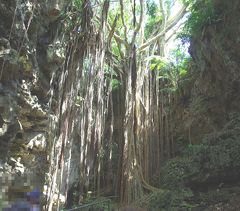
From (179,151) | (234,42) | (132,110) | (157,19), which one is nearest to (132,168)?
(132,110)

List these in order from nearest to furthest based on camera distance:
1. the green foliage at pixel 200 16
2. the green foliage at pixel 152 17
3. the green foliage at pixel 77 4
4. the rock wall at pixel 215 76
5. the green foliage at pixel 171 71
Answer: the green foliage at pixel 77 4, the rock wall at pixel 215 76, the green foliage at pixel 200 16, the green foliage at pixel 171 71, the green foliage at pixel 152 17

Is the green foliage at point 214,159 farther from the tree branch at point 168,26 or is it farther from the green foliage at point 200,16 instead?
the tree branch at point 168,26

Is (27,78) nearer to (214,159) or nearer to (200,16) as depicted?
(214,159)

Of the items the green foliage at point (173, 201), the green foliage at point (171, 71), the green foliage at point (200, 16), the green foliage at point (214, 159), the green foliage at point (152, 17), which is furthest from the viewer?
the green foliage at point (152, 17)

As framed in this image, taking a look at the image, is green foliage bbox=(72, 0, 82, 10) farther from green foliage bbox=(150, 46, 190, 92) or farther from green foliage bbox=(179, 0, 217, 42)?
green foliage bbox=(150, 46, 190, 92)

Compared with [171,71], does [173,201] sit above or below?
below

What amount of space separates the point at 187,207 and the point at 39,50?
9.39ft

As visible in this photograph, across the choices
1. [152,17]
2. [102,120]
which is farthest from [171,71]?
[102,120]

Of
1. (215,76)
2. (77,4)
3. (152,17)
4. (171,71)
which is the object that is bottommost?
(215,76)

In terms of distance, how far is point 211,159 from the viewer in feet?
17.8

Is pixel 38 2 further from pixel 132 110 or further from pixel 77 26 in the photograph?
pixel 132 110

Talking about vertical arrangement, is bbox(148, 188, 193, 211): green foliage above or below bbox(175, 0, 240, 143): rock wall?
below

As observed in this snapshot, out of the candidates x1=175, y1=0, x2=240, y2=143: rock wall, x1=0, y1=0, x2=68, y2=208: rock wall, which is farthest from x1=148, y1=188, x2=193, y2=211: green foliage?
x1=0, y1=0, x2=68, y2=208: rock wall

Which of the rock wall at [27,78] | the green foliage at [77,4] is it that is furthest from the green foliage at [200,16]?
the rock wall at [27,78]
